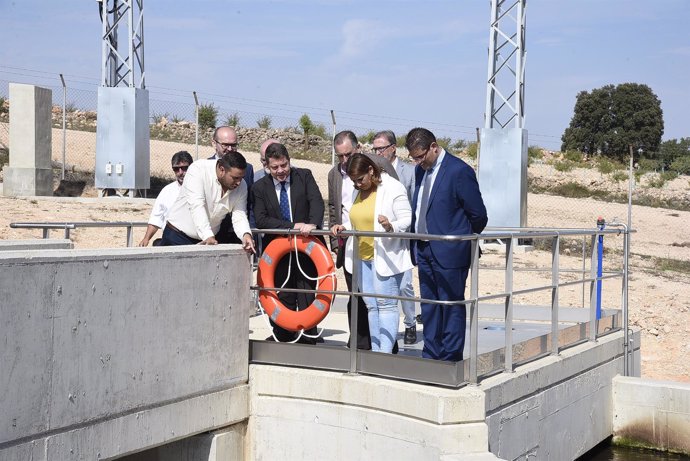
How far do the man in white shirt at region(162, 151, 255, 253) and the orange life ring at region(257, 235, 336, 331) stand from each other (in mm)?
275

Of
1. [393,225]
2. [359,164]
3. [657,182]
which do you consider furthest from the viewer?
[657,182]

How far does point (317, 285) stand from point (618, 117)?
49.6 meters

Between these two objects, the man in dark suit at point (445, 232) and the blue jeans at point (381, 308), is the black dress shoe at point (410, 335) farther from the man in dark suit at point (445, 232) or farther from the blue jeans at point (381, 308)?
the man in dark suit at point (445, 232)

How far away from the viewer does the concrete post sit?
1881cm

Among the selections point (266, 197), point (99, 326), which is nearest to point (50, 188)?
point (266, 197)

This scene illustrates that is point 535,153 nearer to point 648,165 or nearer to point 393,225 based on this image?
point 648,165

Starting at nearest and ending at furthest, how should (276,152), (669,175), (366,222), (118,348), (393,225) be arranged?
(118,348) < (393,225) < (366,222) < (276,152) < (669,175)

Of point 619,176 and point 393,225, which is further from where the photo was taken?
point 619,176

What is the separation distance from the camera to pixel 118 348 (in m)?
6.34

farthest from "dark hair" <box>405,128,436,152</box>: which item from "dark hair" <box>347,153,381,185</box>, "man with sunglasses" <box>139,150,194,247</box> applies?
"man with sunglasses" <box>139,150,194,247</box>

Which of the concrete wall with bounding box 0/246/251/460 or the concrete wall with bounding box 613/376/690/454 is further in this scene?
the concrete wall with bounding box 613/376/690/454

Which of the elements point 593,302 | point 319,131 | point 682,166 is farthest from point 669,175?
point 593,302

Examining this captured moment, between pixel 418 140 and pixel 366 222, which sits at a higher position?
pixel 418 140

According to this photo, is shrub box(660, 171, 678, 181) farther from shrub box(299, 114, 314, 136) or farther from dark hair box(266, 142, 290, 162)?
dark hair box(266, 142, 290, 162)
